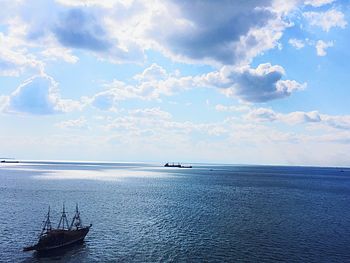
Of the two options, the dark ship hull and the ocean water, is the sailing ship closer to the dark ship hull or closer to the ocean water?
the dark ship hull

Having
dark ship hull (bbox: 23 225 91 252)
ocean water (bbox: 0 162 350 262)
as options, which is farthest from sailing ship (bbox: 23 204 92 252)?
ocean water (bbox: 0 162 350 262)

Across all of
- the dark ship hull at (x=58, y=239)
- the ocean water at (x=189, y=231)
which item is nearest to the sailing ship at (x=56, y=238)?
the dark ship hull at (x=58, y=239)

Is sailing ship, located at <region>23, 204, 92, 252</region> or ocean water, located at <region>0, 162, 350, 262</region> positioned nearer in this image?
ocean water, located at <region>0, 162, 350, 262</region>

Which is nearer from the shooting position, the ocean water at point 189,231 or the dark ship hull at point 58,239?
the ocean water at point 189,231

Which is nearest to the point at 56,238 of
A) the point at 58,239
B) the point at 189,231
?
the point at 58,239

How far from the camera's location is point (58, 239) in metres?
68.8

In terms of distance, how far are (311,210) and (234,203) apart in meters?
28.5

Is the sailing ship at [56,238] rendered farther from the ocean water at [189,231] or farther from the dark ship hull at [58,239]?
the ocean water at [189,231]

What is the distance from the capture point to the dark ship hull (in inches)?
2569

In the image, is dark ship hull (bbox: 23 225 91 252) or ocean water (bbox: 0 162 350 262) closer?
ocean water (bbox: 0 162 350 262)

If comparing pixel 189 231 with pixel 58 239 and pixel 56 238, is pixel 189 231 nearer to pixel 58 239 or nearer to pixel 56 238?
pixel 58 239

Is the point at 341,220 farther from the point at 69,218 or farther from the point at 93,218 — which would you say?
the point at 69,218

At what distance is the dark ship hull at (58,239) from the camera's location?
65.2m

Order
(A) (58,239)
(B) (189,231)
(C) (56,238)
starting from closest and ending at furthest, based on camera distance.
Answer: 1. (C) (56,238)
2. (A) (58,239)
3. (B) (189,231)
